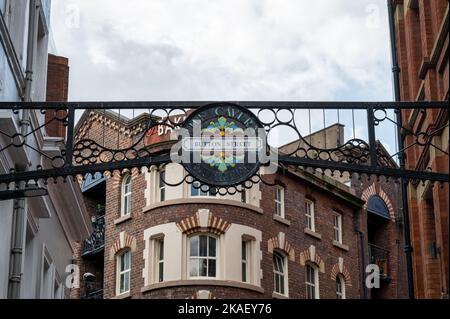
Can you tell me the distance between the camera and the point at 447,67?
16.4m

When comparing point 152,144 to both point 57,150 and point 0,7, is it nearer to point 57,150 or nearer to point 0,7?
point 57,150

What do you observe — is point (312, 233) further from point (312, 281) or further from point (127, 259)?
point (127, 259)

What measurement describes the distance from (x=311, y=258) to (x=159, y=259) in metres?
6.53

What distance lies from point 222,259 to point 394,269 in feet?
37.8

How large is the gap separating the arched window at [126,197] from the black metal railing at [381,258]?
1150 cm

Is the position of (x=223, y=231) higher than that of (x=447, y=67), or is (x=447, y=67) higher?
(x=223, y=231)

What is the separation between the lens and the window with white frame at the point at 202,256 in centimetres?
4081

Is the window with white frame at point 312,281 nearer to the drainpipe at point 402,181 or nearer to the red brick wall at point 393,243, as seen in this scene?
the red brick wall at point 393,243

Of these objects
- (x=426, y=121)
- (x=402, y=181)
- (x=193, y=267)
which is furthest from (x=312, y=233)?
(x=426, y=121)

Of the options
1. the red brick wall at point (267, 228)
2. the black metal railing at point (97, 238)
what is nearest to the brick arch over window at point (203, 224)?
the red brick wall at point (267, 228)

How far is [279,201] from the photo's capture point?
44250mm

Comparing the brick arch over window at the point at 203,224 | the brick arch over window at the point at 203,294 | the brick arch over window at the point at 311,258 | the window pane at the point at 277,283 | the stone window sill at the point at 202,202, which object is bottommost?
the brick arch over window at the point at 203,294
